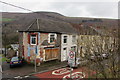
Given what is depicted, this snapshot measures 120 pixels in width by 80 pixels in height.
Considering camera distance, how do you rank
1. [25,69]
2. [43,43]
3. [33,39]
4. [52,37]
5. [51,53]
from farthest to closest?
[52,37] < [51,53] < [33,39] < [43,43] < [25,69]

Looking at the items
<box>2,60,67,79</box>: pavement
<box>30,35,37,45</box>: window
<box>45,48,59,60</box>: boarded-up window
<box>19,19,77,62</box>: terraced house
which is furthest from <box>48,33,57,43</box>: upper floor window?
<box>2,60,67,79</box>: pavement

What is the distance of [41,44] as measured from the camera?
16.0 m

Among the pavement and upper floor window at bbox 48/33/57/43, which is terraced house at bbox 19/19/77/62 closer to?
upper floor window at bbox 48/33/57/43

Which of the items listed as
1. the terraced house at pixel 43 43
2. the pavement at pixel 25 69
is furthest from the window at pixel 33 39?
the pavement at pixel 25 69

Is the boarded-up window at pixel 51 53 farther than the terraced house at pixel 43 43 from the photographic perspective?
Yes

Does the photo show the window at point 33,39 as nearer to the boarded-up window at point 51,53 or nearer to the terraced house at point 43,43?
the terraced house at point 43,43

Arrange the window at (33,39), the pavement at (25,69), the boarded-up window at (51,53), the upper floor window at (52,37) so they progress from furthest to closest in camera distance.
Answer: the upper floor window at (52,37), the boarded-up window at (51,53), the window at (33,39), the pavement at (25,69)

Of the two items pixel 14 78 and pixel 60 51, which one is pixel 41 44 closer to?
pixel 60 51

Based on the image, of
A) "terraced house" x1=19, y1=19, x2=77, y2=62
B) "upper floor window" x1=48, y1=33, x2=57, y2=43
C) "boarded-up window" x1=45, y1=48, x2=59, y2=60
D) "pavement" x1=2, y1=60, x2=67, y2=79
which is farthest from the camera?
"upper floor window" x1=48, y1=33, x2=57, y2=43

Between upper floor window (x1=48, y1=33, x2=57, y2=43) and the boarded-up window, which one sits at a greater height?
upper floor window (x1=48, y1=33, x2=57, y2=43)

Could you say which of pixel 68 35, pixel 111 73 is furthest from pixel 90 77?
pixel 68 35

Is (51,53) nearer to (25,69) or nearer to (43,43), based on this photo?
(43,43)

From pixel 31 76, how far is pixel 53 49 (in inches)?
254

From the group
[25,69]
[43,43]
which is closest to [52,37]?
[43,43]
